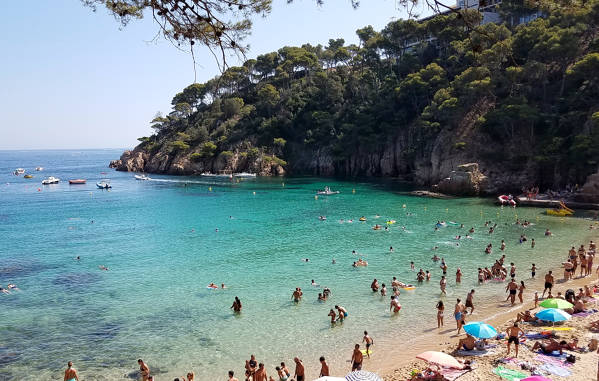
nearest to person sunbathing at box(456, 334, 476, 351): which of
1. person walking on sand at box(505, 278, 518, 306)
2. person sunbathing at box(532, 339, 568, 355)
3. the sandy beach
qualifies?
the sandy beach

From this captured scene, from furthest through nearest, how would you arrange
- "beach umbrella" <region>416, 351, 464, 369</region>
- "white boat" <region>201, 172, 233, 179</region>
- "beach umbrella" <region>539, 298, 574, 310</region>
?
"white boat" <region>201, 172, 233, 179</region> < "beach umbrella" <region>539, 298, 574, 310</region> < "beach umbrella" <region>416, 351, 464, 369</region>

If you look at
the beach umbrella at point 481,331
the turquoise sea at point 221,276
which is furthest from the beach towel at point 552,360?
the turquoise sea at point 221,276

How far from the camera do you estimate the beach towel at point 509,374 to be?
466 inches

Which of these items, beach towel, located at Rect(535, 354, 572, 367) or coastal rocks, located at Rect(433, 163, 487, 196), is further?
coastal rocks, located at Rect(433, 163, 487, 196)

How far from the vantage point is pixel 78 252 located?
3098cm

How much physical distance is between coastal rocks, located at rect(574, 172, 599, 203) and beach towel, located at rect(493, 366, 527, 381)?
33387 mm

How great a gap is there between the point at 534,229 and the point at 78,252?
34.4 meters

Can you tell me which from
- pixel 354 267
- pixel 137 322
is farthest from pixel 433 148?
pixel 137 322

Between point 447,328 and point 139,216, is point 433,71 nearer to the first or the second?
point 139,216

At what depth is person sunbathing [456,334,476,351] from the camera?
14117 millimetres

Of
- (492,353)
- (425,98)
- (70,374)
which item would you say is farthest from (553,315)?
(425,98)

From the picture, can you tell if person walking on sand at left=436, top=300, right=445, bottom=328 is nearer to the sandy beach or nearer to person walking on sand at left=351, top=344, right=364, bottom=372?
the sandy beach

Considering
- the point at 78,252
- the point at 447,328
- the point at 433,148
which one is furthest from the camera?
the point at 433,148

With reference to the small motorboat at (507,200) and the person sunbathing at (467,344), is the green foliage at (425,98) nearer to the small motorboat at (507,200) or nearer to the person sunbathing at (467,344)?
the small motorboat at (507,200)
